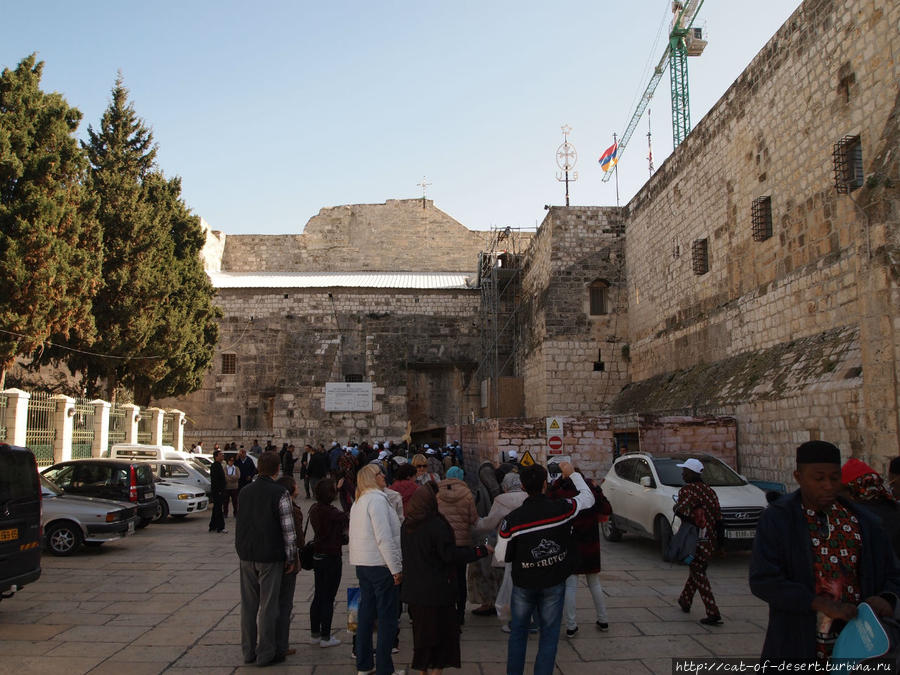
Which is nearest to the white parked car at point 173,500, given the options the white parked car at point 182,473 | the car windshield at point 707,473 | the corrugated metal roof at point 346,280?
the white parked car at point 182,473

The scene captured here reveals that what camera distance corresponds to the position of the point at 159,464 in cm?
1446

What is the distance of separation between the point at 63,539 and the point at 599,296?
16.1 m

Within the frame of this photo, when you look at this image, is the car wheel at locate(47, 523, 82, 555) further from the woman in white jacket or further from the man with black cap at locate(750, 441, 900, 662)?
the man with black cap at locate(750, 441, 900, 662)

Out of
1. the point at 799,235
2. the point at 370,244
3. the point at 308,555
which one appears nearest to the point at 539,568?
the point at 308,555

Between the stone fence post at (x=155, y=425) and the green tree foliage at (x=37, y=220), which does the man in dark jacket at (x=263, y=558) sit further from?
the stone fence post at (x=155, y=425)

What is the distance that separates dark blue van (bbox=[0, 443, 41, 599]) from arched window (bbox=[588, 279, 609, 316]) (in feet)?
56.2

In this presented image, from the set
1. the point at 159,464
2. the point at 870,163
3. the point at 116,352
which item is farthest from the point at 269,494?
the point at 116,352

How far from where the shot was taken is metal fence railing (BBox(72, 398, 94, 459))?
16078 mm

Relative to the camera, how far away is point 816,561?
114 inches

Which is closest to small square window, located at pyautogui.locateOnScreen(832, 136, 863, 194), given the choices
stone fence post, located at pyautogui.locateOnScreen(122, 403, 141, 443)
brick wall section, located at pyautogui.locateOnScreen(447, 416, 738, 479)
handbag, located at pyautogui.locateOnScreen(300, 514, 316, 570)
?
brick wall section, located at pyautogui.locateOnScreen(447, 416, 738, 479)

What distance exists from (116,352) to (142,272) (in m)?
2.26

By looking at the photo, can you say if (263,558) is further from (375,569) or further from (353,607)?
(375,569)

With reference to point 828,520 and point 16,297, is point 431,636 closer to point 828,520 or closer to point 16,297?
point 828,520

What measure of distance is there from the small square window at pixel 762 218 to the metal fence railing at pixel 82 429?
15202 millimetres
